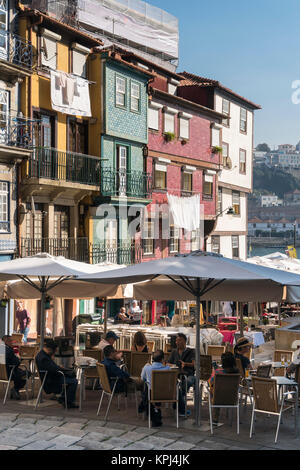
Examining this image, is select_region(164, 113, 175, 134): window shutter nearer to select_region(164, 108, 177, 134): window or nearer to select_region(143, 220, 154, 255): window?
select_region(164, 108, 177, 134): window

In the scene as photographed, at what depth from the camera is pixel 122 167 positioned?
31672 mm

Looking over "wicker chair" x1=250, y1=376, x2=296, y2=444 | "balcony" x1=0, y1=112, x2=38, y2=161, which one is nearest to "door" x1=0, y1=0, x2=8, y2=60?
"balcony" x1=0, y1=112, x2=38, y2=161

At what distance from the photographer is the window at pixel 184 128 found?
36.7 meters

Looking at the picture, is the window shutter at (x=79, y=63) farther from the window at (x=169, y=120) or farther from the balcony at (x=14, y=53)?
the window at (x=169, y=120)

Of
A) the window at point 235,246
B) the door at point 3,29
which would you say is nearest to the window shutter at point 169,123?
the window at point 235,246

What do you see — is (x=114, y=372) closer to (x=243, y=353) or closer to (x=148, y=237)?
(x=243, y=353)

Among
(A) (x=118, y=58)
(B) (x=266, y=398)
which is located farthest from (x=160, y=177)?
(B) (x=266, y=398)

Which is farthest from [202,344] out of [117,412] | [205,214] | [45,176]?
[205,214]

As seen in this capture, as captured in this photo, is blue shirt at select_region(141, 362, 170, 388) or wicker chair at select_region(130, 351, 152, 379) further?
wicker chair at select_region(130, 351, 152, 379)

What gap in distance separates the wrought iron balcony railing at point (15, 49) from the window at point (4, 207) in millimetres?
4575

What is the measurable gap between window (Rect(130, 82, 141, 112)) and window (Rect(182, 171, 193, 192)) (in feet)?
20.2

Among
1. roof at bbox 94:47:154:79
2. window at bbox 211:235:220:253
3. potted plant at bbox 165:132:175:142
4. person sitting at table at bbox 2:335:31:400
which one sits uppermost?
roof at bbox 94:47:154:79

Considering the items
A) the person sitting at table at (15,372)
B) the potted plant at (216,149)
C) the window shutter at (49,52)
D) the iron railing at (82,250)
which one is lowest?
the person sitting at table at (15,372)

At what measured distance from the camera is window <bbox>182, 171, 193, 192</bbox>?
37.3 metres
